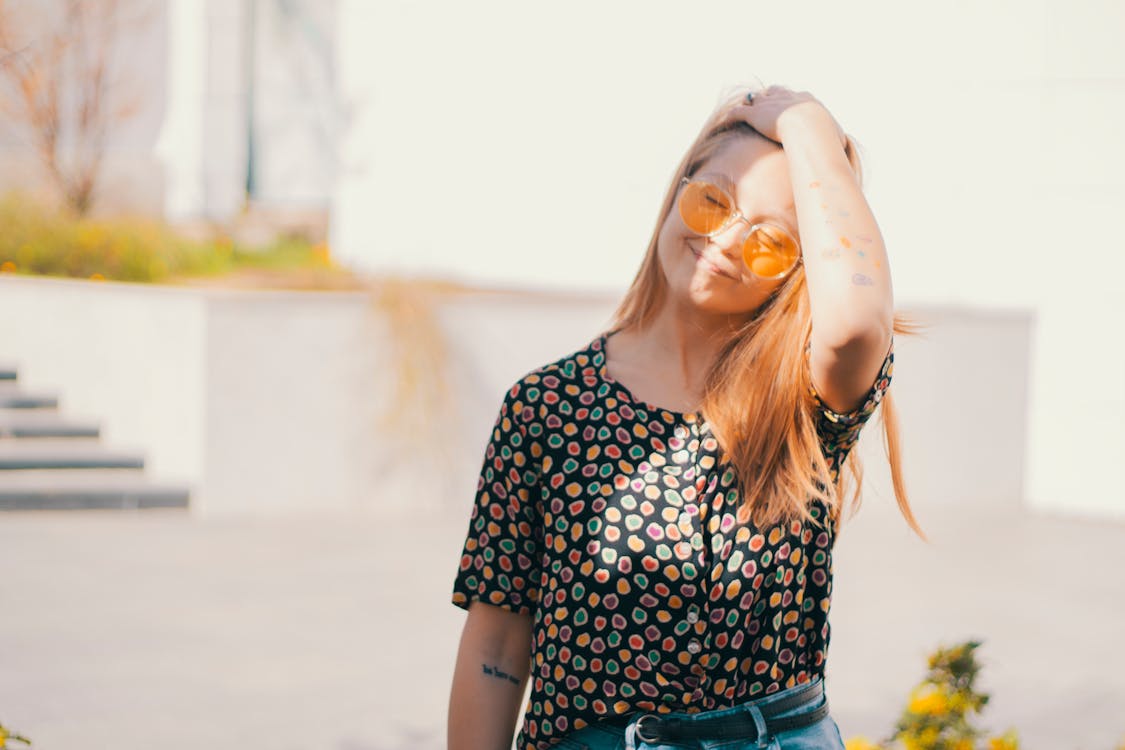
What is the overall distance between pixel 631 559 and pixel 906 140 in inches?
319

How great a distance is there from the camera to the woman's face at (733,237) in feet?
5.47

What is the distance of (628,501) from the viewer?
163 centimetres

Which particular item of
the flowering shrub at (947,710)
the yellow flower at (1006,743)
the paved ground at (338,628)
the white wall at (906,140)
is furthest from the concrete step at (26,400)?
the yellow flower at (1006,743)

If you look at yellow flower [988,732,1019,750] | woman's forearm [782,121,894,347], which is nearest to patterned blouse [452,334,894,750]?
woman's forearm [782,121,894,347]

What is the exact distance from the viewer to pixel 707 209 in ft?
5.43

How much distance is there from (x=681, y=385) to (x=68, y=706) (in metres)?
3.40

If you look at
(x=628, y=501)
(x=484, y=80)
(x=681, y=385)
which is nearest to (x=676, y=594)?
(x=628, y=501)

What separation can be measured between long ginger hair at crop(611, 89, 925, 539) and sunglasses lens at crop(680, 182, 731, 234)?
0.30 feet

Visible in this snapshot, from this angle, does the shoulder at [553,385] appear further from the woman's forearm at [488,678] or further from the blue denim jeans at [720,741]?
the blue denim jeans at [720,741]

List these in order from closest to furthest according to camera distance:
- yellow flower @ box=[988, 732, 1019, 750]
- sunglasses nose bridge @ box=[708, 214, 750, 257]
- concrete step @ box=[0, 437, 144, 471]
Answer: sunglasses nose bridge @ box=[708, 214, 750, 257], yellow flower @ box=[988, 732, 1019, 750], concrete step @ box=[0, 437, 144, 471]

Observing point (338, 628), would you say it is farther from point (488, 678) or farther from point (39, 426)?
point (488, 678)

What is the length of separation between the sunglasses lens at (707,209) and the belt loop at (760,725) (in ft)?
1.91

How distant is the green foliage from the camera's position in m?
9.70

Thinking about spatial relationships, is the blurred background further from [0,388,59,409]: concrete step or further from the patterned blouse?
the patterned blouse
